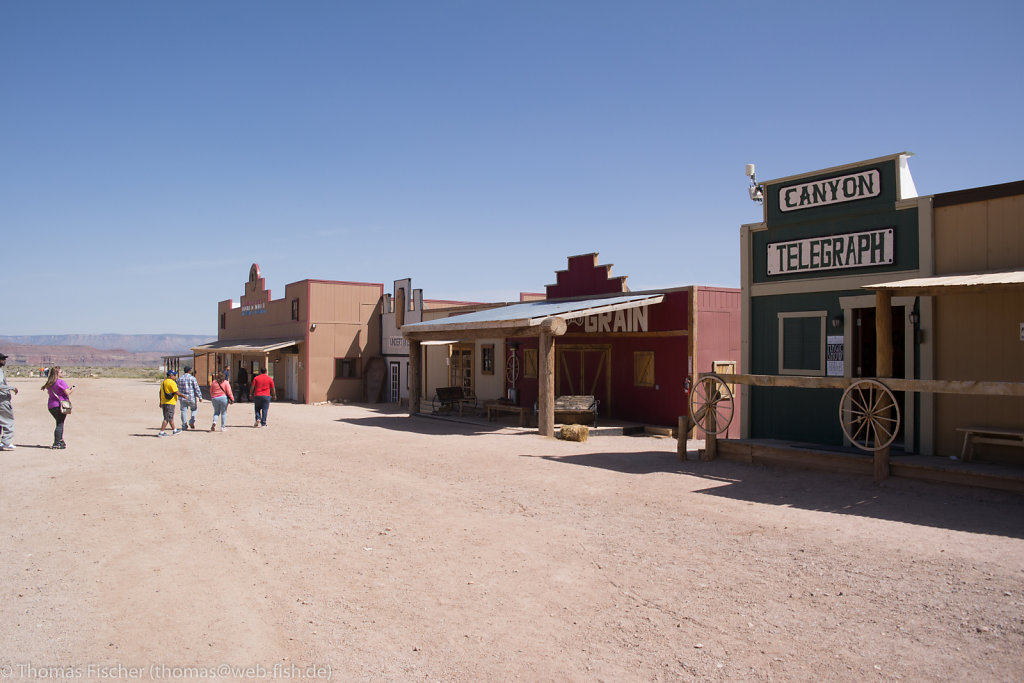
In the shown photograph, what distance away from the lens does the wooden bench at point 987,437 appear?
9.21m

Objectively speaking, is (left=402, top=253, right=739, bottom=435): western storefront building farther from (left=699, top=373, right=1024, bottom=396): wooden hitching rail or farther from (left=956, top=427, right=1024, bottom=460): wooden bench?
(left=956, top=427, right=1024, bottom=460): wooden bench

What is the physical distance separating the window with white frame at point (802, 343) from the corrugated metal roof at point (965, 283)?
7.63 ft

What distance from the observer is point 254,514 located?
830cm

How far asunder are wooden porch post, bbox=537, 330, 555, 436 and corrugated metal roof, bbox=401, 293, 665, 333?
559mm

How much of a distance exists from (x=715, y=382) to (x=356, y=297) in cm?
2102

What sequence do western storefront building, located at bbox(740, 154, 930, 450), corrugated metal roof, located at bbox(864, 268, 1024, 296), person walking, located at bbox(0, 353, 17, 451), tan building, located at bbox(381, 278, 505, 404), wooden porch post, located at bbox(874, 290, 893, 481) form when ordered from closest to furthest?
corrugated metal roof, located at bbox(864, 268, 1024, 296) → wooden porch post, located at bbox(874, 290, 893, 481) → western storefront building, located at bbox(740, 154, 930, 450) → person walking, located at bbox(0, 353, 17, 451) → tan building, located at bbox(381, 278, 505, 404)

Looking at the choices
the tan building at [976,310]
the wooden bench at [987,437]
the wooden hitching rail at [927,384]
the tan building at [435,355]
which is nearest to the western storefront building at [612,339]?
the tan building at [435,355]

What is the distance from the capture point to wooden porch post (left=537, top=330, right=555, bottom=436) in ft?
51.7

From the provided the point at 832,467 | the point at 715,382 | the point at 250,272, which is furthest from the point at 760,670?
the point at 250,272

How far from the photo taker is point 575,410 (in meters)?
17.3

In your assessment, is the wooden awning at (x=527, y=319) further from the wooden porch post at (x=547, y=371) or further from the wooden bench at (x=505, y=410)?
the wooden bench at (x=505, y=410)

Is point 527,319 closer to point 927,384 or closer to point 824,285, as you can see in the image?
point 824,285

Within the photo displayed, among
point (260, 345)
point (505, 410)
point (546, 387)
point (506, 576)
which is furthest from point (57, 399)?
point (260, 345)

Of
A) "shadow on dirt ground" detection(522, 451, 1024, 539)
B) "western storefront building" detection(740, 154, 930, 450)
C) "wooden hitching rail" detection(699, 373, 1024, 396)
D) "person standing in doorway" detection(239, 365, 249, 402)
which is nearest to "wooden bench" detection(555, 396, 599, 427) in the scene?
"western storefront building" detection(740, 154, 930, 450)
